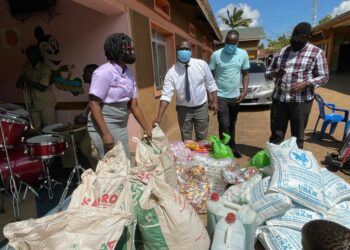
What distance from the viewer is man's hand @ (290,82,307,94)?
10.6 ft

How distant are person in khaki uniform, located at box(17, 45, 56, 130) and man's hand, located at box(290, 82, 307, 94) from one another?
364 cm

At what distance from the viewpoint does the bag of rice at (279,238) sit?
6.55ft

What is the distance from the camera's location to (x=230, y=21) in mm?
45031

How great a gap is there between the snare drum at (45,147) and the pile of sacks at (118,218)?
3.53 ft

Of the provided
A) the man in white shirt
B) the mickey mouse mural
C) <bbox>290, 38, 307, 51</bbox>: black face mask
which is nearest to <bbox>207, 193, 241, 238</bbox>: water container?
the man in white shirt

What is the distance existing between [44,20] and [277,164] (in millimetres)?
4021

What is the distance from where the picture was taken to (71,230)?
1.40 metres

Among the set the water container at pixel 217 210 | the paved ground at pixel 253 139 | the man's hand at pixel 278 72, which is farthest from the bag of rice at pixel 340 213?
the man's hand at pixel 278 72

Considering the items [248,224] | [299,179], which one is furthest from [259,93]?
[248,224]

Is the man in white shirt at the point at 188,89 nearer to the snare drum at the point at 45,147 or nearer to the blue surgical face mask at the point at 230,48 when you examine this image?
the blue surgical face mask at the point at 230,48

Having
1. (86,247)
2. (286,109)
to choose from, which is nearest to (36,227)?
(86,247)

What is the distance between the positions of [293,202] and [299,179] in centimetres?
21

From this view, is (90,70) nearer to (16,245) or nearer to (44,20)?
(44,20)

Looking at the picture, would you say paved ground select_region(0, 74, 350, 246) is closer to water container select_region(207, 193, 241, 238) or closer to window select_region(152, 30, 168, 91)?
window select_region(152, 30, 168, 91)
